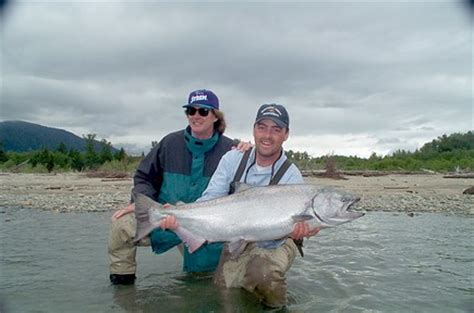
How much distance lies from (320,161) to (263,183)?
93.5 feet

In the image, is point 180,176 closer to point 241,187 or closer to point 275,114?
point 241,187

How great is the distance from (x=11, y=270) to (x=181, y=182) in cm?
260

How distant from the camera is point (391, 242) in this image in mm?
8125

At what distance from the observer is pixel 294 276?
19.7 feet

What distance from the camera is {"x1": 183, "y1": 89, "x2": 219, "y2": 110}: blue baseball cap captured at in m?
5.63

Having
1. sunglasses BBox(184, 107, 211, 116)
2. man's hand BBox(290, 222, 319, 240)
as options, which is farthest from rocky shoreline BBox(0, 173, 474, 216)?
man's hand BBox(290, 222, 319, 240)

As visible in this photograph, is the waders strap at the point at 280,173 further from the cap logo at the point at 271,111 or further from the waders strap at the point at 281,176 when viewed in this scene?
the cap logo at the point at 271,111

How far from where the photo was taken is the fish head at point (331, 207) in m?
4.49

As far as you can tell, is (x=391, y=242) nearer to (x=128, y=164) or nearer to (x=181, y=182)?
(x=181, y=182)

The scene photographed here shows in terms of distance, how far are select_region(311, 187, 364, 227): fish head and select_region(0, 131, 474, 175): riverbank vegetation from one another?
23.5 metres

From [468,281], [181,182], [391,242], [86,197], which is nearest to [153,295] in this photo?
[181,182]

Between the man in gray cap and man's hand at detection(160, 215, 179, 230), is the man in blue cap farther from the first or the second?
man's hand at detection(160, 215, 179, 230)

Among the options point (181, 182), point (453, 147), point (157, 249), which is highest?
point (453, 147)

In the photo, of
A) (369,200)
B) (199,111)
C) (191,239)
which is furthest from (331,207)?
(369,200)
